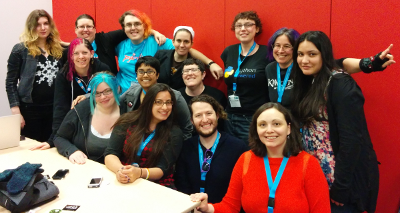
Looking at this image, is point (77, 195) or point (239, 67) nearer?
point (77, 195)

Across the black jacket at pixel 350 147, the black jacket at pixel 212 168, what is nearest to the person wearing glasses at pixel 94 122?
the black jacket at pixel 212 168

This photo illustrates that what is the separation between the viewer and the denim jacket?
121 inches

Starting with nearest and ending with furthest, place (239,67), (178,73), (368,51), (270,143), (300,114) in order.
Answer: (270,143), (300,114), (368,51), (239,67), (178,73)

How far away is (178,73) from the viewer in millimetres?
3020

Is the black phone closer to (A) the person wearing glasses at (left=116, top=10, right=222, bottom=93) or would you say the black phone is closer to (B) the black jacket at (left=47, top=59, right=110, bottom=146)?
(B) the black jacket at (left=47, top=59, right=110, bottom=146)

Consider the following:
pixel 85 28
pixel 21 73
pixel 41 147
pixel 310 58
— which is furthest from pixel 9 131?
pixel 310 58

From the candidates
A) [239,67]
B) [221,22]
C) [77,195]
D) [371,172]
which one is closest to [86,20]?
[221,22]

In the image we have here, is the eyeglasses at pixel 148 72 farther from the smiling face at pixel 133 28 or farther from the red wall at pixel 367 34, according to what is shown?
the red wall at pixel 367 34

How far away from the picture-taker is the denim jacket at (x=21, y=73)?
3072 mm

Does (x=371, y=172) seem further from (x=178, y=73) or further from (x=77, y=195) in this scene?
(x=178, y=73)

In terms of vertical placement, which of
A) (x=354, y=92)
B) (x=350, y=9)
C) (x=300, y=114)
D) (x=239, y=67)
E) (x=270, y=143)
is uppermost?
(x=350, y=9)

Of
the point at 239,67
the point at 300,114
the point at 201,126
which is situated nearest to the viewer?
the point at 300,114

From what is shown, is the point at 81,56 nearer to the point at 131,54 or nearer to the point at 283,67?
the point at 131,54

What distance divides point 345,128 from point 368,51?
1049mm
